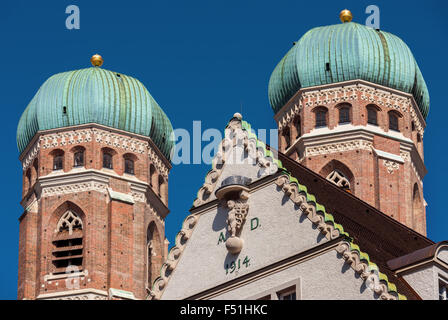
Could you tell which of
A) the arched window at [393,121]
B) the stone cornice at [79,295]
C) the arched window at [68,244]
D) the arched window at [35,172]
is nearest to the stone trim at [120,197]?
the arched window at [68,244]

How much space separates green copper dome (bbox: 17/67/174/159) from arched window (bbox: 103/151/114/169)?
1.06 metres

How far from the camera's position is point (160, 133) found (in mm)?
60094

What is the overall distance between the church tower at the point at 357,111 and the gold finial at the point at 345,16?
0.60m

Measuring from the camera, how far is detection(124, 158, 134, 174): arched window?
192ft

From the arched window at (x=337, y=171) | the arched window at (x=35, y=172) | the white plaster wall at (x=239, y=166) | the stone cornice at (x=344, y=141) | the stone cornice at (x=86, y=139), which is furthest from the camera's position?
the arched window at (x=35, y=172)

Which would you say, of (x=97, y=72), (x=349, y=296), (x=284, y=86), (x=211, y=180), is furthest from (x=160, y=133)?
(x=349, y=296)

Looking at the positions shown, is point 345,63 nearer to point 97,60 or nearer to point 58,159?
point 58,159

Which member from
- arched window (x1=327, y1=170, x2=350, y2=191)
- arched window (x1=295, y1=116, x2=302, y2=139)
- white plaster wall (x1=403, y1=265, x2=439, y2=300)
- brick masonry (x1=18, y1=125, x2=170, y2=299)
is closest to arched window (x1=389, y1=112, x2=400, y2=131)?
arched window (x1=327, y1=170, x2=350, y2=191)

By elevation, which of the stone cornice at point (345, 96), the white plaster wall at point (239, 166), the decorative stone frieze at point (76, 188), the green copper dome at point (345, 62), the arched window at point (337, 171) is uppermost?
the green copper dome at point (345, 62)

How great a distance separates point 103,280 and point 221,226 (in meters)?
27.8

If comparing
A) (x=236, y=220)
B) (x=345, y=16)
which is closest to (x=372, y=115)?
(x=345, y=16)

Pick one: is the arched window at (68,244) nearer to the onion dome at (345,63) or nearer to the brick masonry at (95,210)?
the brick masonry at (95,210)

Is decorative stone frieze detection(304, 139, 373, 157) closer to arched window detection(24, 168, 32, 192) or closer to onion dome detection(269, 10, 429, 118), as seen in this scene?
onion dome detection(269, 10, 429, 118)

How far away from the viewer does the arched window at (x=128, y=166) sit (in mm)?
58641
